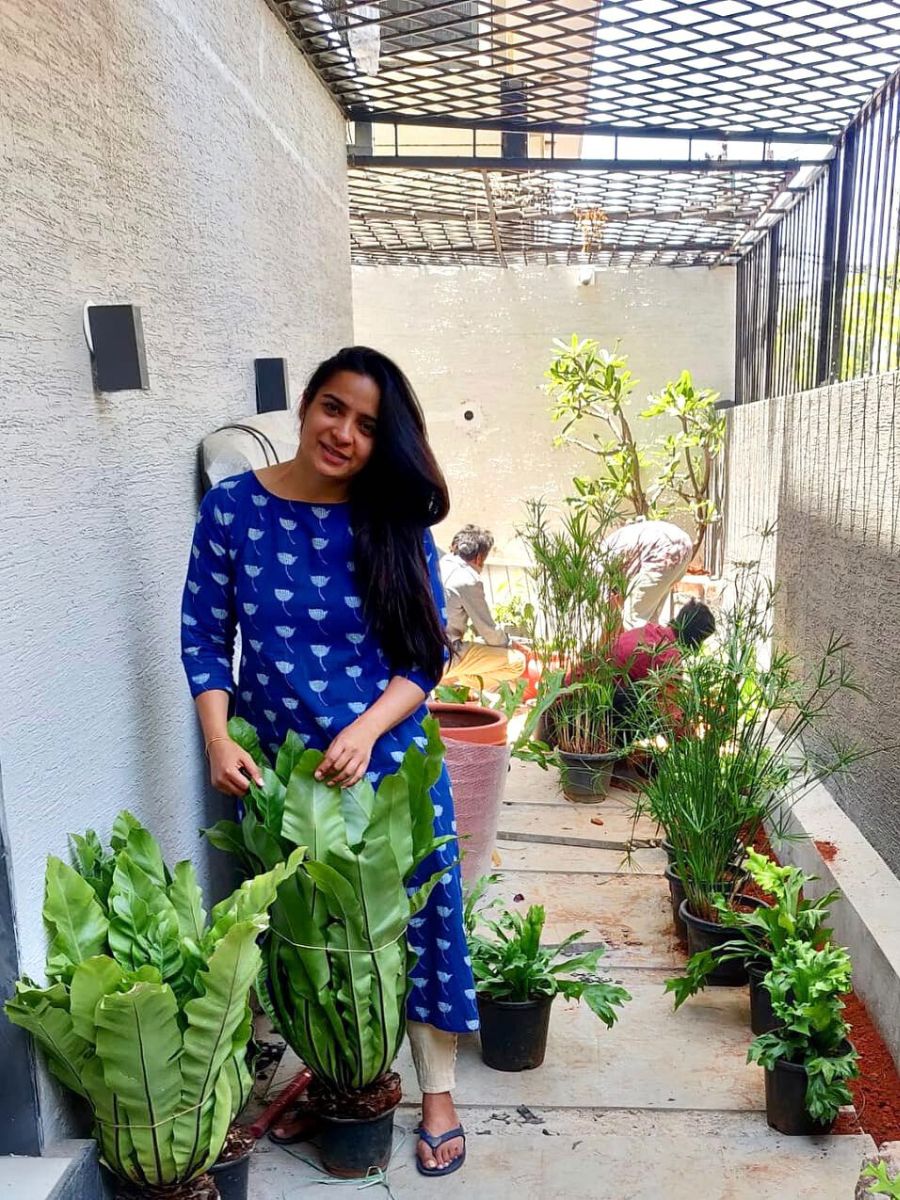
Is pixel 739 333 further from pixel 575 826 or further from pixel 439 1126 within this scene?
pixel 439 1126

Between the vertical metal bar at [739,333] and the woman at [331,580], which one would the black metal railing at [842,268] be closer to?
the vertical metal bar at [739,333]

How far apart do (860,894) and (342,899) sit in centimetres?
166

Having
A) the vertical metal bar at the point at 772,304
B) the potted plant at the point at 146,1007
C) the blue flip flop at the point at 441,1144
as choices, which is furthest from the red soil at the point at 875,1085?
the vertical metal bar at the point at 772,304

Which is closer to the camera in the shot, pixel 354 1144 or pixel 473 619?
pixel 354 1144

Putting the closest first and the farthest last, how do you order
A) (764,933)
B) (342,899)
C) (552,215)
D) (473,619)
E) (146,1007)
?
(146,1007) < (342,899) < (764,933) < (473,619) < (552,215)

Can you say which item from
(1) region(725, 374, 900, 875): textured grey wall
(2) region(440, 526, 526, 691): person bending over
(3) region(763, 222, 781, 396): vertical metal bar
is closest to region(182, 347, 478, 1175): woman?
(1) region(725, 374, 900, 875): textured grey wall

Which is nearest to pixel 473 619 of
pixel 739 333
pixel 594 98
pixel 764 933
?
pixel 594 98

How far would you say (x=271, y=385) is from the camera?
2846 millimetres

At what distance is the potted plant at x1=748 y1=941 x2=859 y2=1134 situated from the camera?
190cm

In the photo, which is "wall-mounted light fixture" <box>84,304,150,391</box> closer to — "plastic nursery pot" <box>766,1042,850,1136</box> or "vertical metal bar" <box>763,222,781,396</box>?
"plastic nursery pot" <box>766,1042,850,1136</box>

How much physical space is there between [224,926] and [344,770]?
352mm

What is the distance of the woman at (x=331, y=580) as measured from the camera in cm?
179

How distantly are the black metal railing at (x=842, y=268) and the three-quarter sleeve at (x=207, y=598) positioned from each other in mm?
2530

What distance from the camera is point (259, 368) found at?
2818 mm
